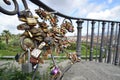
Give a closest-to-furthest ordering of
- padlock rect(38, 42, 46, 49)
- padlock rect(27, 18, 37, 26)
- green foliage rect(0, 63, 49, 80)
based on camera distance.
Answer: padlock rect(27, 18, 37, 26) < padlock rect(38, 42, 46, 49) < green foliage rect(0, 63, 49, 80)

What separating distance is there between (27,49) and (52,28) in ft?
1.34

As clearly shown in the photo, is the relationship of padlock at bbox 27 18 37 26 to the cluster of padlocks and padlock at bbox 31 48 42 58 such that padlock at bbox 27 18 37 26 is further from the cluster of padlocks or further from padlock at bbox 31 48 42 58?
padlock at bbox 31 48 42 58

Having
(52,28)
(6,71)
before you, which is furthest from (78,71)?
(52,28)

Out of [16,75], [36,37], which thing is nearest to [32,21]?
[36,37]

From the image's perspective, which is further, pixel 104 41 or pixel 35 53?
pixel 104 41

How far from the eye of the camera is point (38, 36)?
56.4 inches

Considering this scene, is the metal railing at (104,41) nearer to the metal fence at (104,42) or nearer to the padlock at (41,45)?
the metal fence at (104,42)

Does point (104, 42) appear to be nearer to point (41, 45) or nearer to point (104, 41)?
point (104, 41)

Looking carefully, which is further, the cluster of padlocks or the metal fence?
the metal fence

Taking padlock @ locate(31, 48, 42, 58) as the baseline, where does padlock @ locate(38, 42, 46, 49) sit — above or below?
above

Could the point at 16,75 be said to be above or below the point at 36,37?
below

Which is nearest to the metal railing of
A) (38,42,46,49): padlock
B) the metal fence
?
the metal fence

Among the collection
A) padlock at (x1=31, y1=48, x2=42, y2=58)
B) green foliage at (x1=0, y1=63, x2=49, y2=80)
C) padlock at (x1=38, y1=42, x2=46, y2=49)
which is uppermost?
padlock at (x1=38, y1=42, x2=46, y2=49)

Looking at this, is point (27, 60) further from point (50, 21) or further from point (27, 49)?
point (50, 21)
